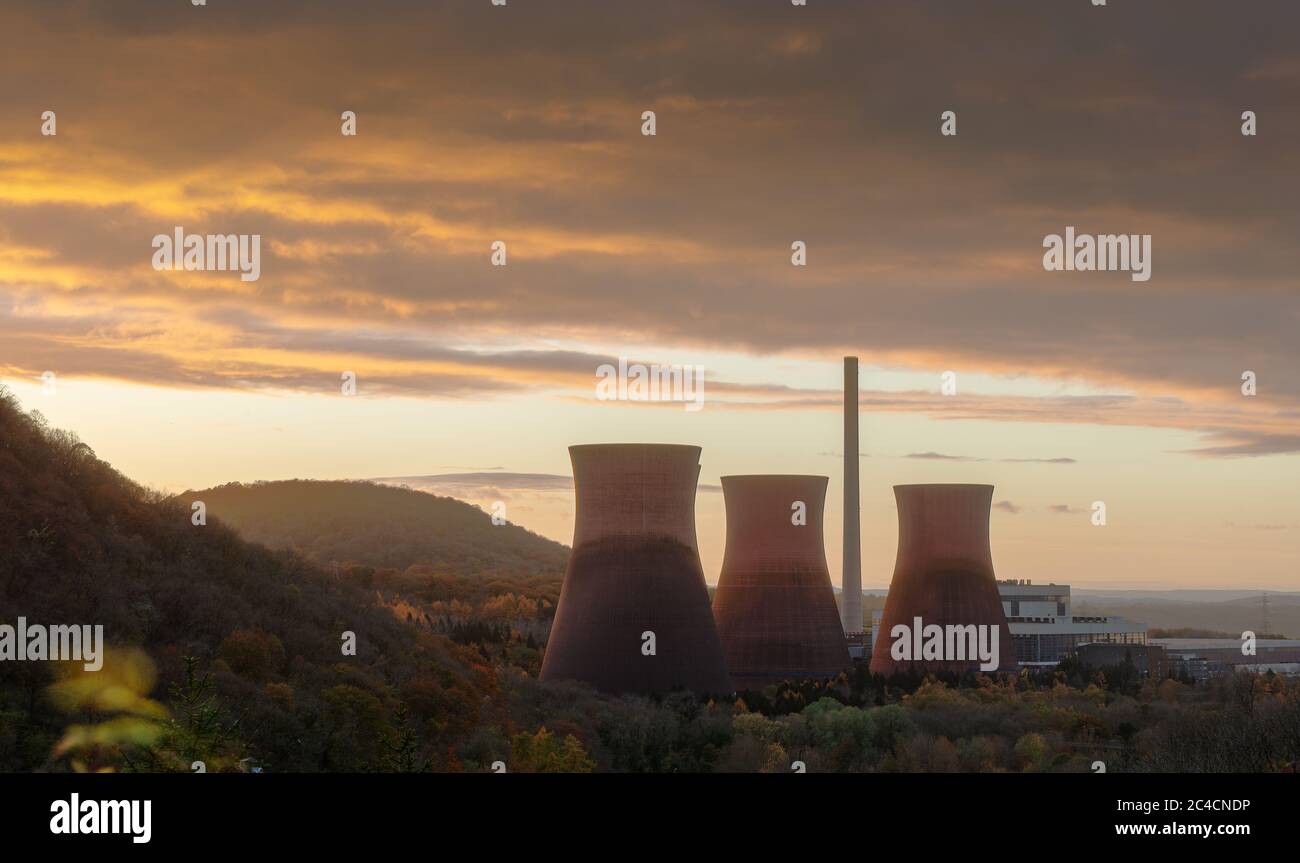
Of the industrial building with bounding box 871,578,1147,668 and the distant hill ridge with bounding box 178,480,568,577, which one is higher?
the distant hill ridge with bounding box 178,480,568,577

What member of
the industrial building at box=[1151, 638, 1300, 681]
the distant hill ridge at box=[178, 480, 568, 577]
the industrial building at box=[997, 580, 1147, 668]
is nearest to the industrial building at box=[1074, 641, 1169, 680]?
the industrial building at box=[1151, 638, 1300, 681]

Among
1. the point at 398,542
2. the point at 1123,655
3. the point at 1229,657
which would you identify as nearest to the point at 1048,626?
the point at 1123,655

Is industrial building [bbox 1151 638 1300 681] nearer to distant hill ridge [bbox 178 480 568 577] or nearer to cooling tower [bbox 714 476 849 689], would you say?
cooling tower [bbox 714 476 849 689]

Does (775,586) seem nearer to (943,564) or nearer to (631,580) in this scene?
(943,564)
